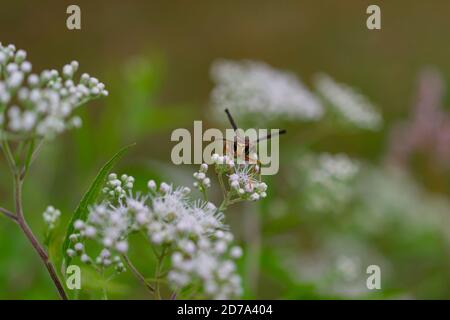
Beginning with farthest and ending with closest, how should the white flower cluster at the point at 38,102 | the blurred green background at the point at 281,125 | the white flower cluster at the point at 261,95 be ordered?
the white flower cluster at the point at 261,95 → the blurred green background at the point at 281,125 → the white flower cluster at the point at 38,102

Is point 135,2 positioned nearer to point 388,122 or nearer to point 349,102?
point 388,122

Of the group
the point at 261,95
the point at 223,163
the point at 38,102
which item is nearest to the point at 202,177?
the point at 223,163

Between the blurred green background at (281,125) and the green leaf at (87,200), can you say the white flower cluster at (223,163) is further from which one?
the blurred green background at (281,125)

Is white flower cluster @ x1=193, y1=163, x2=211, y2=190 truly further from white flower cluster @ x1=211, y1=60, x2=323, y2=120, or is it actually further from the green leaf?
white flower cluster @ x1=211, y1=60, x2=323, y2=120

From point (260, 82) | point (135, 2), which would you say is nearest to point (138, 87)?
point (260, 82)

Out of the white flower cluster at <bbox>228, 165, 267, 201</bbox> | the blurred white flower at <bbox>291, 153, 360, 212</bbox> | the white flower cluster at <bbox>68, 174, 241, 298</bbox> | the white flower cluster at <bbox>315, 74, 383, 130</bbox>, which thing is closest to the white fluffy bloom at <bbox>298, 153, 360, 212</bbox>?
the blurred white flower at <bbox>291, 153, 360, 212</bbox>

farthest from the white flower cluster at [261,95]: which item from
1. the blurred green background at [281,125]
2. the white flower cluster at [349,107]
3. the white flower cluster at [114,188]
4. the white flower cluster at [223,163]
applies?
the white flower cluster at [114,188]
